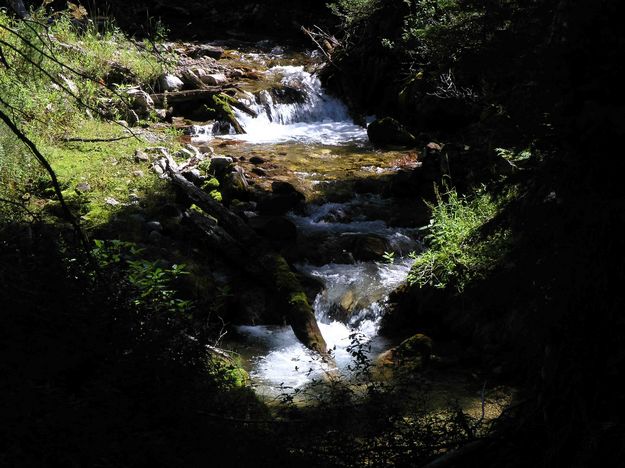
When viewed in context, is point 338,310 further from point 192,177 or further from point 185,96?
point 185,96

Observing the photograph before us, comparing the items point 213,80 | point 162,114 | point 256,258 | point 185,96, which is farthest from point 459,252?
point 213,80

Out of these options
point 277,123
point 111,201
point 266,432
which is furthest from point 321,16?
point 266,432

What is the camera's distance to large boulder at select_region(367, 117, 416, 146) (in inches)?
508

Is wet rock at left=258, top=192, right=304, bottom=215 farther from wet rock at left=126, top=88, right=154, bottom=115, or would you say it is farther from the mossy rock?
wet rock at left=126, top=88, right=154, bottom=115

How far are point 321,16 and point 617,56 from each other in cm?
1968

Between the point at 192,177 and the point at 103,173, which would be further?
the point at 192,177

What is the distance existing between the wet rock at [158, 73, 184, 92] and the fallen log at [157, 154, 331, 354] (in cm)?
542

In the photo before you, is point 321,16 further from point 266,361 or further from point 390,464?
point 390,464

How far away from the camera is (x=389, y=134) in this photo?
42.8 ft

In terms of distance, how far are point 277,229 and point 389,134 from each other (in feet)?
18.5

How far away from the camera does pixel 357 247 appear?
27.2ft

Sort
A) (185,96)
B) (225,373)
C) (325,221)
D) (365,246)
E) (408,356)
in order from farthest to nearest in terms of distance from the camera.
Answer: (185,96), (325,221), (365,246), (408,356), (225,373)

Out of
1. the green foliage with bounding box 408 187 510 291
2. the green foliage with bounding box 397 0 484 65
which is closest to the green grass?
the green foliage with bounding box 408 187 510 291

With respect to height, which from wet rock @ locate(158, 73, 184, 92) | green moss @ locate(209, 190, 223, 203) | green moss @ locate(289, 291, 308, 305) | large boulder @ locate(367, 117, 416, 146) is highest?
wet rock @ locate(158, 73, 184, 92)
